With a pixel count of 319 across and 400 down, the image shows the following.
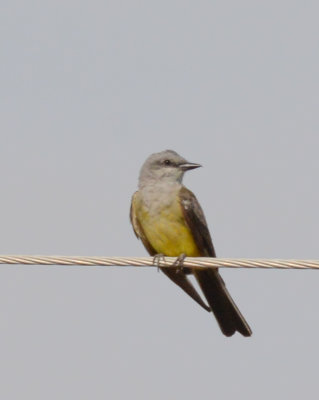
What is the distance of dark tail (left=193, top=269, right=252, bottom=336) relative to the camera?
31.9ft

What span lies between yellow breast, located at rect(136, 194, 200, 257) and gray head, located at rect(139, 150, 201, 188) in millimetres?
424

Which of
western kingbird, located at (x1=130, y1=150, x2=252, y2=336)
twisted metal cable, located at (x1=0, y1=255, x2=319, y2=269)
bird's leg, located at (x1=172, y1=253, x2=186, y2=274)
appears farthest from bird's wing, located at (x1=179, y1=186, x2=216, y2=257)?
twisted metal cable, located at (x1=0, y1=255, x2=319, y2=269)

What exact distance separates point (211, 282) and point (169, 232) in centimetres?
63

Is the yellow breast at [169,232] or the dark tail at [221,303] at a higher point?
the yellow breast at [169,232]

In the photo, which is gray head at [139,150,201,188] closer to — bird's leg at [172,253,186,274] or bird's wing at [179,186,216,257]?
bird's wing at [179,186,216,257]

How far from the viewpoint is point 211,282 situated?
32.7 ft

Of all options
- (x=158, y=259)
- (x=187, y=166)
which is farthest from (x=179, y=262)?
(x=187, y=166)

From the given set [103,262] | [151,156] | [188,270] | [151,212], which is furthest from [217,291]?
[103,262]

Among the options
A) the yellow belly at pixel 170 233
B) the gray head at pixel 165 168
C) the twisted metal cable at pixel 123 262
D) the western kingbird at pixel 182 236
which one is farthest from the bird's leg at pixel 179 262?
the twisted metal cable at pixel 123 262

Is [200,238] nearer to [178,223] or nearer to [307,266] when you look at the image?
[178,223]

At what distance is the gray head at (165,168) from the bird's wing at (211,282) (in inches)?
12.9

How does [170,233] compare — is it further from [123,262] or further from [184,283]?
[123,262]

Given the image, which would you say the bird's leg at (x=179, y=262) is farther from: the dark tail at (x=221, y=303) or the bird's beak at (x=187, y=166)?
the bird's beak at (x=187, y=166)

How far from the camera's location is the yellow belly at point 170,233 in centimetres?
983
